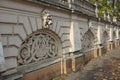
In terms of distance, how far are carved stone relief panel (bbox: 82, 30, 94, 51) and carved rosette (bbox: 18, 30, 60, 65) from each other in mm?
4365

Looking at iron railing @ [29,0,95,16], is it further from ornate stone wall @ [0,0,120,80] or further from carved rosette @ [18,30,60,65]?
carved rosette @ [18,30,60,65]

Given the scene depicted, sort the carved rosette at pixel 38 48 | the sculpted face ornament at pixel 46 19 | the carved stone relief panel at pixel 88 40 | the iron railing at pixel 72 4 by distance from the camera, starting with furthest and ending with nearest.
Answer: the carved stone relief panel at pixel 88 40 < the iron railing at pixel 72 4 < the sculpted face ornament at pixel 46 19 < the carved rosette at pixel 38 48

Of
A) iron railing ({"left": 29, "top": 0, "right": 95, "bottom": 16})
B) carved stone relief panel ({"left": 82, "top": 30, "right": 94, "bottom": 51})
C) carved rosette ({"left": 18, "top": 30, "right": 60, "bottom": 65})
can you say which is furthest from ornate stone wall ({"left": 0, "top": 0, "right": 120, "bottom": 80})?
carved stone relief panel ({"left": 82, "top": 30, "right": 94, "bottom": 51})

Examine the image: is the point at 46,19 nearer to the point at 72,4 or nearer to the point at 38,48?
the point at 38,48

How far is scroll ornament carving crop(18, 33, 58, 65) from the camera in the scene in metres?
8.09

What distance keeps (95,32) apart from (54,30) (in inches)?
310

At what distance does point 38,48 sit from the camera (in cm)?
909

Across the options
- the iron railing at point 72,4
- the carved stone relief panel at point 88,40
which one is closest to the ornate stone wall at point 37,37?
the iron railing at point 72,4

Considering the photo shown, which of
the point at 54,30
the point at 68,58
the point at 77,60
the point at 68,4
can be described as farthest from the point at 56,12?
the point at 77,60

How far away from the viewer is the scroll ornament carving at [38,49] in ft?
26.6

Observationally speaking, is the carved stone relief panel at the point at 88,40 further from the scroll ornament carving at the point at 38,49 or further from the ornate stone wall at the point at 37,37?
the scroll ornament carving at the point at 38,49

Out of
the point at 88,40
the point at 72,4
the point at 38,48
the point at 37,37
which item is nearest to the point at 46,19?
the point at 37,37

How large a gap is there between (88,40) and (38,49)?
24.0 ft

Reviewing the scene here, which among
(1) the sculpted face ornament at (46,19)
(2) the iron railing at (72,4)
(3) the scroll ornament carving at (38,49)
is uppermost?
(2) the iron railing at (72,4)
